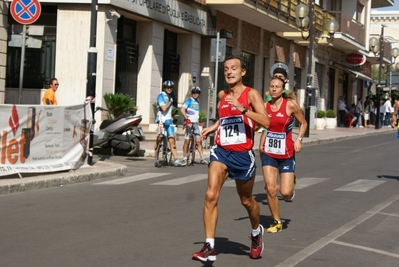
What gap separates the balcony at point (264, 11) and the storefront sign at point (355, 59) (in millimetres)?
14321

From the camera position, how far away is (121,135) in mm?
19219

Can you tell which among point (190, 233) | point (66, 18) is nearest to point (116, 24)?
point (66, 18)

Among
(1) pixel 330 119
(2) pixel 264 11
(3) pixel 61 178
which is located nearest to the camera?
(3) pixel 61 178

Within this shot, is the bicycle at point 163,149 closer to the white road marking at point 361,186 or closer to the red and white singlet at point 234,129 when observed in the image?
the white road marking at point 361,186

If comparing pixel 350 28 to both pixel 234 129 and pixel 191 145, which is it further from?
pixel 234 129

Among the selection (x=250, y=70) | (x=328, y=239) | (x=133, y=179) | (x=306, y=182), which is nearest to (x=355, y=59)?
(x=250, y=70)

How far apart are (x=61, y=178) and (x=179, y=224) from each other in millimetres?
4899

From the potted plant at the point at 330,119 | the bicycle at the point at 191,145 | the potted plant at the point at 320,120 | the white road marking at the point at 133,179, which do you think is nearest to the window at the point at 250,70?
the potted plant at the point at 320,120

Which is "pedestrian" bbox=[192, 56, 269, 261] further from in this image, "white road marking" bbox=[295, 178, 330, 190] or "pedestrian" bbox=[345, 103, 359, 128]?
"pedestrian" bbox=[345, 103, 359, 128]

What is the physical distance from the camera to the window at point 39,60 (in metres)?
22.8

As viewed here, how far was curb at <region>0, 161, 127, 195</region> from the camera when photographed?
41.9ft

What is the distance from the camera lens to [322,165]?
19219mm

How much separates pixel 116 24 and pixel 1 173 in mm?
10302

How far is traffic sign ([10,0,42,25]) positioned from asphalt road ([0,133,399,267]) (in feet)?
11.0
